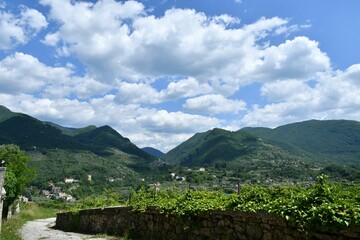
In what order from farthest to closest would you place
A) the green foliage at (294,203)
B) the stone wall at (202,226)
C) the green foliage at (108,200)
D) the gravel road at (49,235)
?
1. the green foliage at (108,200)
2. the gravel road at (49,235)
3. the stone wall at (202,226)
4. the green foliage at (294,203)

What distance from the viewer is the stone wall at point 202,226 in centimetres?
707

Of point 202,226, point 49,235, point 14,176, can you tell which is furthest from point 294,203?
point 14,176

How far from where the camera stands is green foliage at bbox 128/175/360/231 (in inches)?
243

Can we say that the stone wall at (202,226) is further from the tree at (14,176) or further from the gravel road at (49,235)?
the tree at (14,176)

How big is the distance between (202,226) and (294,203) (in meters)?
3.07

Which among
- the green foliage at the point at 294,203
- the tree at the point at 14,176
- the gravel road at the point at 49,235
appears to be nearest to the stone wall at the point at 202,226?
the green foliage at the point at 294,203

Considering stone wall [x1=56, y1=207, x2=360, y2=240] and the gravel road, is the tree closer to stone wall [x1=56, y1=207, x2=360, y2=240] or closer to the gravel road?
the gravel road

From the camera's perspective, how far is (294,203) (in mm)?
7070

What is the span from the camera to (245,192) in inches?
353

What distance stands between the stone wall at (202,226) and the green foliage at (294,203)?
0.56ft

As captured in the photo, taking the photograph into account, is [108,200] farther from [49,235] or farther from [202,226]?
[202,226]

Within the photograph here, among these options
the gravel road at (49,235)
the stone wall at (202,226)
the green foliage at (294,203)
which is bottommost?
the gravel road at (49,235)

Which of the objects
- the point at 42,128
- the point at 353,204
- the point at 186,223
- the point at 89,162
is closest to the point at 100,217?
the point at 186,223

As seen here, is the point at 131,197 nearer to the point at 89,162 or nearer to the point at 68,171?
the point at 68,171
